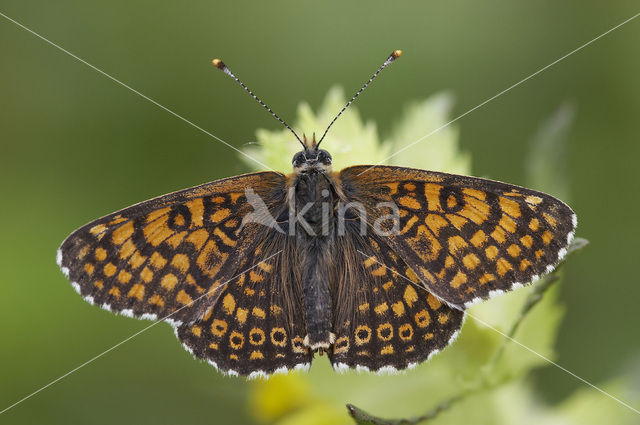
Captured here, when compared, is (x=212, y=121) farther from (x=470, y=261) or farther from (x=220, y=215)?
(x=470, y=261)

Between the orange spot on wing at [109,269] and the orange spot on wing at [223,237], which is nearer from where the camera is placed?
the orange spot on wing at [109,269]

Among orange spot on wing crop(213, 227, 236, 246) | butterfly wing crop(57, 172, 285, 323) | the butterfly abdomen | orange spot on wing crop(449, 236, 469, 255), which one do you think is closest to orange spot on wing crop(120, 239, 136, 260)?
butterfly wing crop(57, 172, 285, 323)

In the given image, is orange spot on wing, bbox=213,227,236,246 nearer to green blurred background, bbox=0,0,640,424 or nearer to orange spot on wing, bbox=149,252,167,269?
orange spot on wing, bbox=149,252,167,269

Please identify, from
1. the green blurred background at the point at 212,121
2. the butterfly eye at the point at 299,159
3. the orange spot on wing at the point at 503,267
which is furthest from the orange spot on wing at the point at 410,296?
the green blurred background at the point at 212,121

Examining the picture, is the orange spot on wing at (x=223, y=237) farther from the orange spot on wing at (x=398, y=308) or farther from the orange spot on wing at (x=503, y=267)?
the orange spot on wing at (x=503, y=267)

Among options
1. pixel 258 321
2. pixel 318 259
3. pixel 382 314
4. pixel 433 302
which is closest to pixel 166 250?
pixel 258 321

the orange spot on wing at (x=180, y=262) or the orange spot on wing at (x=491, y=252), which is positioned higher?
the orange spot on wing at (x=180, y=262)
